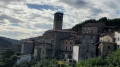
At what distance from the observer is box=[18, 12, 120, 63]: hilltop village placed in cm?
4606

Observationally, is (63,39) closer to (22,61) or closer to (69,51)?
(69,51)

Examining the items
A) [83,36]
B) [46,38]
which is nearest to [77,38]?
[83,36]

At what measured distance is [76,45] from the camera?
47781 millimetres

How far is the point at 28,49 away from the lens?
60.9m

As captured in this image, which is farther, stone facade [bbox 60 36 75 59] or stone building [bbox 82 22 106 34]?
stone building [bbox 82 22 106 34]

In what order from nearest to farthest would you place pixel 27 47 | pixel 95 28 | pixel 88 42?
1. pixel 88 42
2. pixel 95 28
3. pixel 27 47

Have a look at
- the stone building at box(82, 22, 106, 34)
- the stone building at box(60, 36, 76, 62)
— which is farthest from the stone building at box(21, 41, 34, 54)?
the stone building at box(82, 22, 106, 34)

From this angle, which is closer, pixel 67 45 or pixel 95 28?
pixel 67 45

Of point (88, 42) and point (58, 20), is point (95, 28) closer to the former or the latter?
point (88, 42)

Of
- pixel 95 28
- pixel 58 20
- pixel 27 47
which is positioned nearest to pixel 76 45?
pixel 95 28

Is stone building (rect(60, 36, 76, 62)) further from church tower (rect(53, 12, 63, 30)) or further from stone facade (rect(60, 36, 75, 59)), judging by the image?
church tower (rect(53, 12, 63, 30))

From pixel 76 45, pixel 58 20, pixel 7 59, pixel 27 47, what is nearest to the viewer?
pixel 76 45

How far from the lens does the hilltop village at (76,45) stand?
151 feet

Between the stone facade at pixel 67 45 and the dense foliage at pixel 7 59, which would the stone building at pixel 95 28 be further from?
the dense foliage at pixel 7 59
